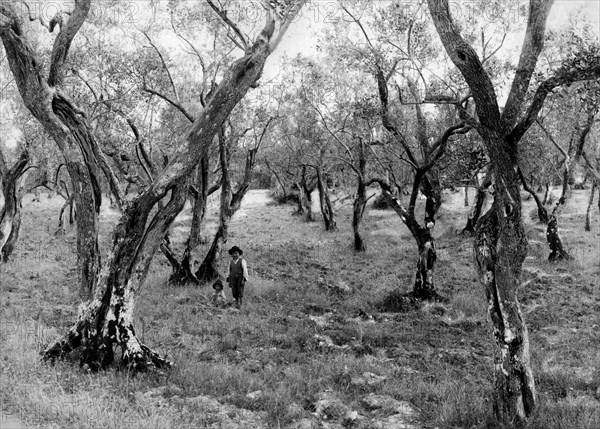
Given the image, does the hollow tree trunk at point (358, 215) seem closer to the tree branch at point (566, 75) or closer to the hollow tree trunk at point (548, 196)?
the tree branch at point (566, 75)

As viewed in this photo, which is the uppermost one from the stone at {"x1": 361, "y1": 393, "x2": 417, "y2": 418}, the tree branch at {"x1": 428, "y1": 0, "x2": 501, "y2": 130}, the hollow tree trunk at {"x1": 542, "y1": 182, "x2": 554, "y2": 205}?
the tree branch at {"x1": 428, "y1": 0, "x2": 501, "y2": 130}

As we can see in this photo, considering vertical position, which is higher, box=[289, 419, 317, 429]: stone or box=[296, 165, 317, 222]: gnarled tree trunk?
box=[296, 165, 317, 222]: gnarled tree trunk

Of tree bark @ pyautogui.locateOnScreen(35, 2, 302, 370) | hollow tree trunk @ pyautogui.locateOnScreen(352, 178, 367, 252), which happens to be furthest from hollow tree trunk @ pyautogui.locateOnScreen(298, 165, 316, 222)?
tree bark @ pyautogui.locateOnScreen(35, 2, 302, 370)

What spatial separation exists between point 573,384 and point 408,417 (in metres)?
3.70

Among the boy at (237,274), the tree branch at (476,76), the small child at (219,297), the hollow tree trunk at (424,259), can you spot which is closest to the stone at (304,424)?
the tree branch at (476,76)

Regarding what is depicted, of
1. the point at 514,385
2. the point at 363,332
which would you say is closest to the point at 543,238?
the point at 363,332

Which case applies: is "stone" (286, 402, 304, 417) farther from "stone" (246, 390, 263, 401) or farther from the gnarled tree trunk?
the gnarled tree trunk

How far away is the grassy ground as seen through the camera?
7.88 m

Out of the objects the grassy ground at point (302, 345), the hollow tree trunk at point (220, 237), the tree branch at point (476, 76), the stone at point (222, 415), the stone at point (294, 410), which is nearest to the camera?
the stone at point (222, 415)

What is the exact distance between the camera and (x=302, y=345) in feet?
41.1

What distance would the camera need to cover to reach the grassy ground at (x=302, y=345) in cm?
788

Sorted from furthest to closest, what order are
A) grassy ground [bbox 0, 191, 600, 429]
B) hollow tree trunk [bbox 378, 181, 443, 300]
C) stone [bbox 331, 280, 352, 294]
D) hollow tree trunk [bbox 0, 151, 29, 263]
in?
hollow tree trunk [bbox 0, 151, 29, 263]
stone [bbox 331, 280, 352, 294]
hollow tree trunk [bbox 378, 181, 443, 300]
grassy ground [bbox 0, 191, 600, 429]

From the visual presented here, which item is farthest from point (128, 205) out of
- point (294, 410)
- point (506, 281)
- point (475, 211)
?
point (475, 211)

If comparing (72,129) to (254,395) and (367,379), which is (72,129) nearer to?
(254,395)
